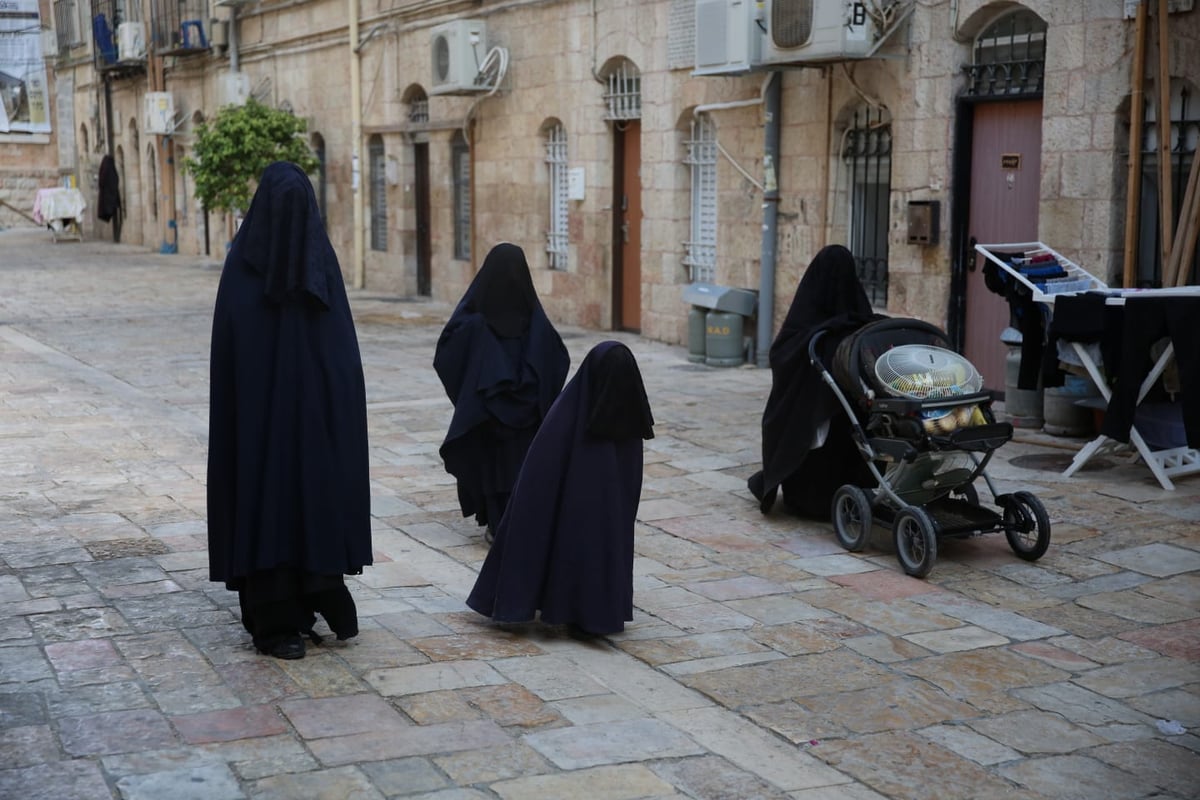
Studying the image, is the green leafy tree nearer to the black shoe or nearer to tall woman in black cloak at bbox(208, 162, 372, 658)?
tall woman in black cloak at bbox(208, 162, 372, 658)

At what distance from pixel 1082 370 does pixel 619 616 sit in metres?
4.16

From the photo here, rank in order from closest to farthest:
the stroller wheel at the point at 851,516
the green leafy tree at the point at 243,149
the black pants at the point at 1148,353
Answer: the stroller wheel at the point at 851,516
the black pants at the point at 1148,353
the green leafy tree at the point at 243,149

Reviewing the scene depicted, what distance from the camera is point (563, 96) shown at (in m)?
15.8

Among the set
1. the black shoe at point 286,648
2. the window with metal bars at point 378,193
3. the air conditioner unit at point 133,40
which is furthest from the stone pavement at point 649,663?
the air conditioner unit at point 133,40

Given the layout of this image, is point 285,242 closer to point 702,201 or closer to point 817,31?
point 817,31

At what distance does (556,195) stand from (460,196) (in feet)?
8.11

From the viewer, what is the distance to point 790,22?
1134 cm

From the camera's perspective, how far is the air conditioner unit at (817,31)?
1084 centimetres

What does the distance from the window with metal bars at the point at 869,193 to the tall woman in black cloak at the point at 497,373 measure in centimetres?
572

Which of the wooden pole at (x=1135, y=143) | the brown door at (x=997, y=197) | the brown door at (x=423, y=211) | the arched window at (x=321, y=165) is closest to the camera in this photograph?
the wooden pole at (x=1135, y=143)

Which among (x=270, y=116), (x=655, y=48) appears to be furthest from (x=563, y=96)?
(x=270, y=116)

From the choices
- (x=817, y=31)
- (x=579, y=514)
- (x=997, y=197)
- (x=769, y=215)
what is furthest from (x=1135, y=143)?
(x=579, y=514)

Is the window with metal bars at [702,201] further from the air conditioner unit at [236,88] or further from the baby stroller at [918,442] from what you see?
the air conditioner unit at [236,88]

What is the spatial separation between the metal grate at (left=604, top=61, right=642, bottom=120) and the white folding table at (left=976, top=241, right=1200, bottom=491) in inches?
267
